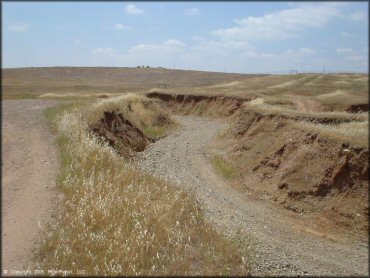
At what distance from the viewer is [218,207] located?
53.3ft

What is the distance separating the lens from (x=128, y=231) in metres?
10.6

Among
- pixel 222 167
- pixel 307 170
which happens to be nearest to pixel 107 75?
pixel 222 167

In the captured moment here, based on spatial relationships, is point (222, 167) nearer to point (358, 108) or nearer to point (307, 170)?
point (307, 170)

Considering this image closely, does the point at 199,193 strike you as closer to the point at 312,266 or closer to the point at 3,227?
the point at 312,266

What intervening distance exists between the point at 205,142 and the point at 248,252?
1890 centimetres

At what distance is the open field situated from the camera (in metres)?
9.89

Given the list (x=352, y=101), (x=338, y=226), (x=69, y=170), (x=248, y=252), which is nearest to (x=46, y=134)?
(x=69, y=170)

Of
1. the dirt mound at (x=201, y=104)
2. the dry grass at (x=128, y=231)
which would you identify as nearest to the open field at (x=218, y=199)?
the dry grass at (x=128, y=231)

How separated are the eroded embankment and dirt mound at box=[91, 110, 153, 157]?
6245 millimetres

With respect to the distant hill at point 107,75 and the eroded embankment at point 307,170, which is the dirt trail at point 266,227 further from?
the distant hill at point 107,75

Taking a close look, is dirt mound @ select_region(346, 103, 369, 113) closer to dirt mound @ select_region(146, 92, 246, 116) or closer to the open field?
the open field

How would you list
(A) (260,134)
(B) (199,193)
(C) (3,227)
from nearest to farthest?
1. (C) (3,227)
2. (B) (199,193)
3. (A) (260,134)

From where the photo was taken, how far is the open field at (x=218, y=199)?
32.4 feet

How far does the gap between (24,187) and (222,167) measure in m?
12.7
